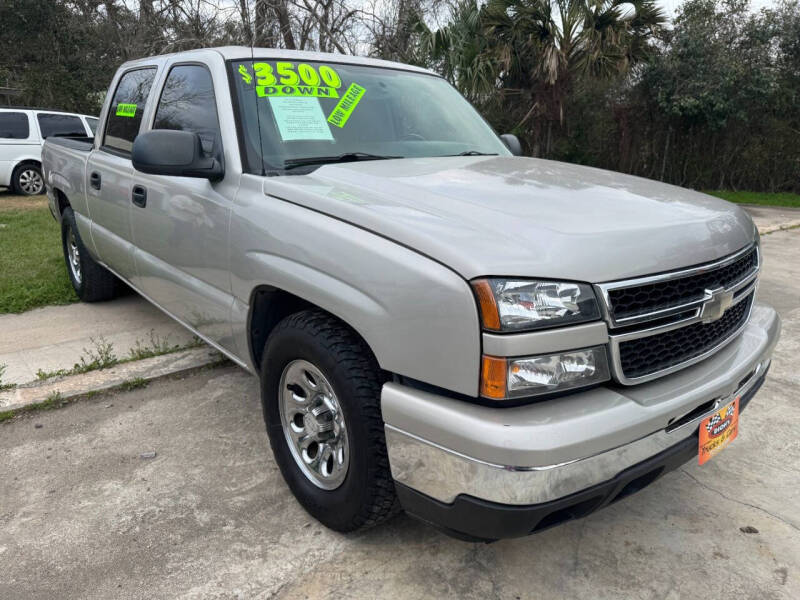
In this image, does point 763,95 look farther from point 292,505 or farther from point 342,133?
point 292,505

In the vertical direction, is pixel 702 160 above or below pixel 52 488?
above

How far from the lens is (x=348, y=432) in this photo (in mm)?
2043

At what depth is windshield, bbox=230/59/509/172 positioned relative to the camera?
8.92ft

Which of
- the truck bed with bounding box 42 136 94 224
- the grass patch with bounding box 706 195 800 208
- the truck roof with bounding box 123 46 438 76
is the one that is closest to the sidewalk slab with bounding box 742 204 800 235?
the grass patch with bounding box 706 195 800 208

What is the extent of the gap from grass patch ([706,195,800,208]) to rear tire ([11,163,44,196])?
13.3m

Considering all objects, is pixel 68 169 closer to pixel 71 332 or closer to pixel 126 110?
pixel 126 110

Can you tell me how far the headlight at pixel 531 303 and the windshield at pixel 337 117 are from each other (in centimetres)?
124

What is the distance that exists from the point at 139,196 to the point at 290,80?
1.13 meters

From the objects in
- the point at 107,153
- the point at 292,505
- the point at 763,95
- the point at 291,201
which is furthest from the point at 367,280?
the point at 763,95

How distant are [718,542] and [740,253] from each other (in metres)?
1.07

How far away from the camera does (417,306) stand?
1759mm

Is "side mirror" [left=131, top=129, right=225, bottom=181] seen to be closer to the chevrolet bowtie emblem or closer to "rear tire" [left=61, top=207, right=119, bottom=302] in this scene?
the chevrolet bowtie emblem

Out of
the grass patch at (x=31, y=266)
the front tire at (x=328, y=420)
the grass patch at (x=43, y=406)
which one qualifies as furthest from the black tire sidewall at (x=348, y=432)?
the grass patch at (x=31, y=266)

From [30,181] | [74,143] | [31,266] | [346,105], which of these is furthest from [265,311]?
[30,181]
